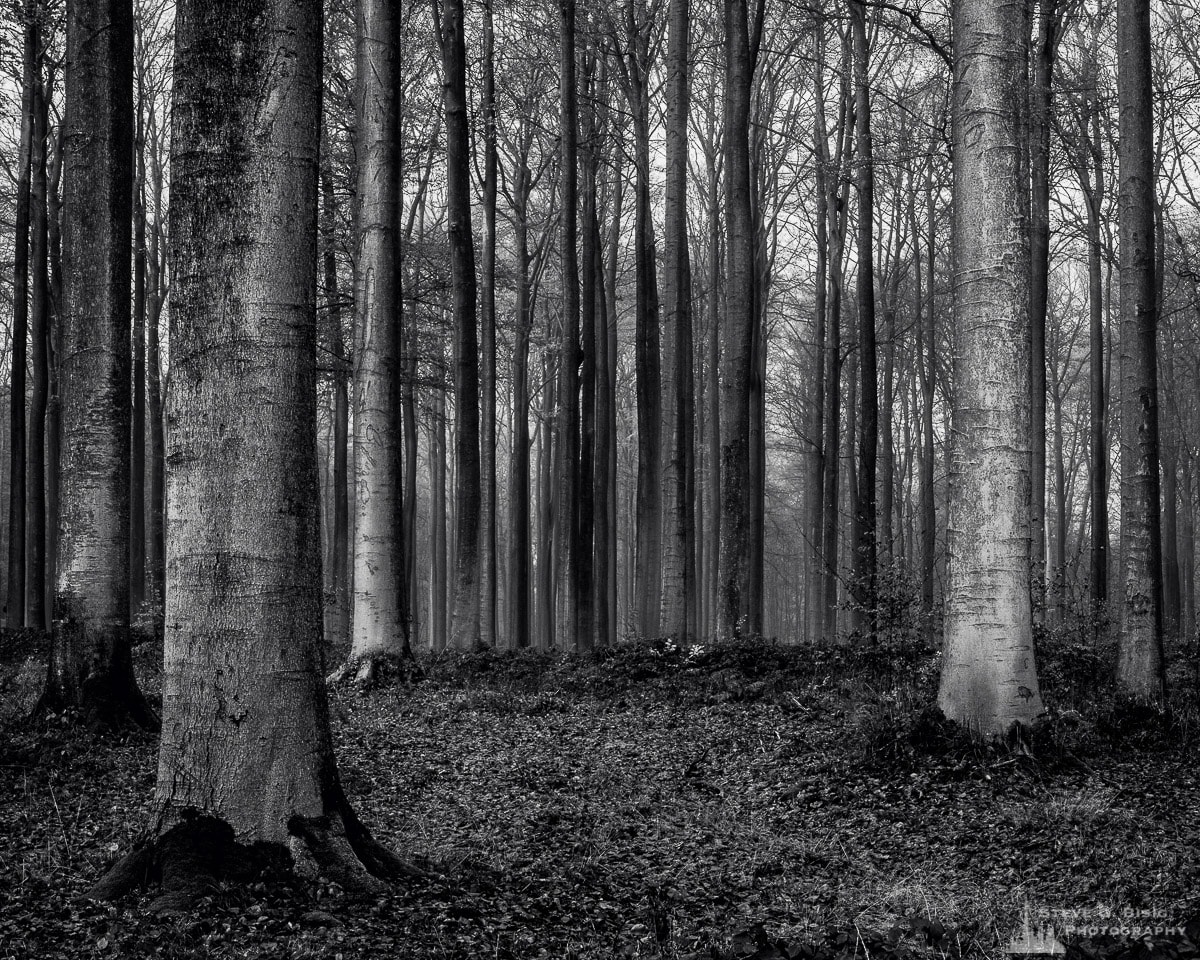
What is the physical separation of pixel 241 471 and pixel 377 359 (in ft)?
22.2

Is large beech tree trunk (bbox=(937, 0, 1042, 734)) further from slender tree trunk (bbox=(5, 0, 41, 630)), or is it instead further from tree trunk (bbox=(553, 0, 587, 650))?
slender tree trunk (bbox=(5, 0, 41, 630))

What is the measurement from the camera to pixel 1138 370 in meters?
8.06

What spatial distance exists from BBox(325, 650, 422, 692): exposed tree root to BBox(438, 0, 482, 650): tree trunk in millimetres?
2454

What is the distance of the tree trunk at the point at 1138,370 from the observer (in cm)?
784

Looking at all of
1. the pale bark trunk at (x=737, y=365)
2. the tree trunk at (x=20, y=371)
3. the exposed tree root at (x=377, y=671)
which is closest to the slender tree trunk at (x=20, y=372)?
the tree trunk at (x=20, y=371)

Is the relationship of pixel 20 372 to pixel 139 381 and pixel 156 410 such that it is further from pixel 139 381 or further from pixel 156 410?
pixel 156 410

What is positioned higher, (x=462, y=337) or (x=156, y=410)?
(x=462, y=337)

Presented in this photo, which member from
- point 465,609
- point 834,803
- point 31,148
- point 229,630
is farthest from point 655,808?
point 31,148

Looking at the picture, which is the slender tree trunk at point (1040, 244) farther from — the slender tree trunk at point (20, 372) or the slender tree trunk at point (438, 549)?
the slender tree trunk at point (438, 549)

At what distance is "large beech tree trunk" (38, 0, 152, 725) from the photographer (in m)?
6.95

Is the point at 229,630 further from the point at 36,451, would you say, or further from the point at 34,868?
the point at 36,451

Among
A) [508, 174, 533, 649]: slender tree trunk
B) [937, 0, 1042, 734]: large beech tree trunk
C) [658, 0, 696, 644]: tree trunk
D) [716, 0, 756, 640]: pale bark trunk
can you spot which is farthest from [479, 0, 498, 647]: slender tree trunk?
[937, 0, 1042, 734]: large beech tree trunk

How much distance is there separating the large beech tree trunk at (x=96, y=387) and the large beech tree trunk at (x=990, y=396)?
5673mm

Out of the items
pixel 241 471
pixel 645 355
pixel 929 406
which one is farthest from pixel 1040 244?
pixel 241 471
